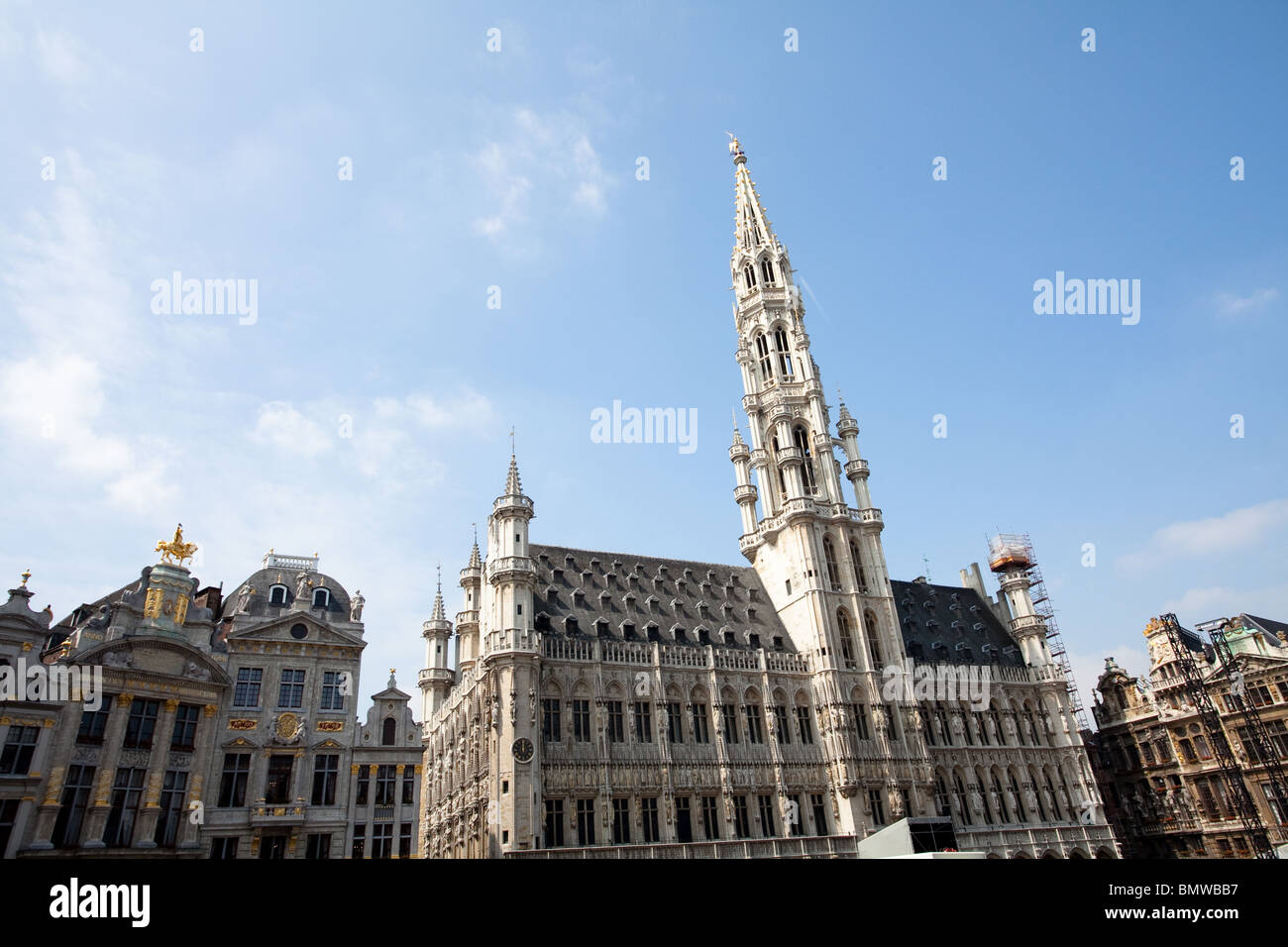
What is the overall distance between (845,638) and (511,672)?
2508cm

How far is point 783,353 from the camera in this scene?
66.6 metres

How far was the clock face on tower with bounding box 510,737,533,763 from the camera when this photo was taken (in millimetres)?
39094

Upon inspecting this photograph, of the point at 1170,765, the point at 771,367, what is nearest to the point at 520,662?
the point at 771,367

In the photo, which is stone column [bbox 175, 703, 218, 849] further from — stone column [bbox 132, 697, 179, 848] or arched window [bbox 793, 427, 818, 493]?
arched window [bbox 793, 427, 818, 493]

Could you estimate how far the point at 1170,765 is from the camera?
60844 mm

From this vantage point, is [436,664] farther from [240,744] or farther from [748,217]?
[748,217]

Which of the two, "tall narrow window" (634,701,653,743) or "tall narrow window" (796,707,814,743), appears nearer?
"tall narrow window" (634,701,653,743)

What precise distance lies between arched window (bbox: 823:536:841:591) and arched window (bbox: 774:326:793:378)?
1613cm

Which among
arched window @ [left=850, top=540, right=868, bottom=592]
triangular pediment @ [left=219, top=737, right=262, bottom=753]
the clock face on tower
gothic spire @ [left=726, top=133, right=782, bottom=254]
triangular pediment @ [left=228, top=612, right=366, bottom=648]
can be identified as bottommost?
the clock face on tower

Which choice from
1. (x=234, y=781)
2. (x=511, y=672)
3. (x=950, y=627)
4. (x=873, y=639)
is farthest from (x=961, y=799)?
(x=234, y=781)

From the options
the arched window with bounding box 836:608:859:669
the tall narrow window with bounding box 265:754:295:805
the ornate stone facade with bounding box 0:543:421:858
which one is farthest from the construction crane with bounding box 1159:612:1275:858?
the tall narrow window with bounding box 265:754:295:805

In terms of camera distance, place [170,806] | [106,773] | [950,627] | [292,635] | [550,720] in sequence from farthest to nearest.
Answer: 1. [950,627]
2. [550,720]
3. [292,635]
4. [170,806]
5. [106,773]

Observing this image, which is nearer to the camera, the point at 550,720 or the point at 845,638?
the point at 550,720
